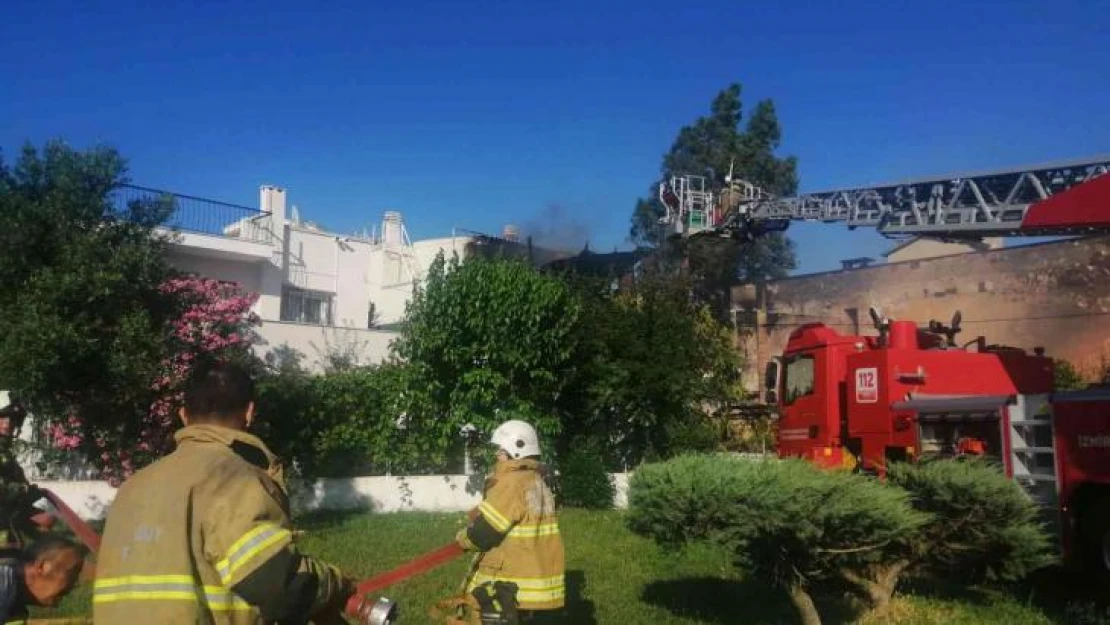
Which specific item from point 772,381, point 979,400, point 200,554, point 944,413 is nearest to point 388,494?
point 772,381

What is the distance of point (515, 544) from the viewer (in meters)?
5.15

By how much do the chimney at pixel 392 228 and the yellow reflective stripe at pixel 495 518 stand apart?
27.2 meters

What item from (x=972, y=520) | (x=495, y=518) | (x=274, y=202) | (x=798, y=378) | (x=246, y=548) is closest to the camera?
(x=246, y=548)

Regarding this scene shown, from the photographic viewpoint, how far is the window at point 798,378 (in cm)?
1196

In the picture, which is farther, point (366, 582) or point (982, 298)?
point (982, 298)

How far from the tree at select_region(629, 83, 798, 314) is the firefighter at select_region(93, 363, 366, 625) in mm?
29497

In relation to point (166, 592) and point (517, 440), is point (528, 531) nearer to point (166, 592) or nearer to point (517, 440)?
point (517, 440)

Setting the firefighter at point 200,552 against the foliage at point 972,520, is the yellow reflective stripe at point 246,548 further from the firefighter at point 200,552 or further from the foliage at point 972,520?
the foliage at point 972,520

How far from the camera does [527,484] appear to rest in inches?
205

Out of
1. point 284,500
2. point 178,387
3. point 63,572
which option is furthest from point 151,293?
point 284,500

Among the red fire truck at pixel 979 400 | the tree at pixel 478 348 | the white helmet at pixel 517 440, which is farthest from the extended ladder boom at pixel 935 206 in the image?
the tree at pixel 478 348

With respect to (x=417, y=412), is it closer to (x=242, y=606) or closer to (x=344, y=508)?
(x=344, y=508)

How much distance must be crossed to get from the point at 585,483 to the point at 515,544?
1109 centimetres

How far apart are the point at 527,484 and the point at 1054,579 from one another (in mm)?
6575
